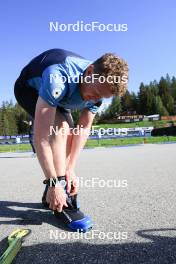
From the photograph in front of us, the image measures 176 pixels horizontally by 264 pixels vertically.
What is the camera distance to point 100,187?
18.3ft

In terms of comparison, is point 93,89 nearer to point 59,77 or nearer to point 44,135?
point 59,77

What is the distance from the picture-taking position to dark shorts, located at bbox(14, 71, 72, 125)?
3.77 meters

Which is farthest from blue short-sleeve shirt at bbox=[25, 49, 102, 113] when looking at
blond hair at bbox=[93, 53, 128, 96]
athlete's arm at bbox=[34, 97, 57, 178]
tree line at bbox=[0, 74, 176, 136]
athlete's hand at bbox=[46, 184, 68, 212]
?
tree line at bbox=[0, 74, 176, 136]

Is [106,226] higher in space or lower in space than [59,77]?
lower

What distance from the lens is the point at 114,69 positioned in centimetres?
274

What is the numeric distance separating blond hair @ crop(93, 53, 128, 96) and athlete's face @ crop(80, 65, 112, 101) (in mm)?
54

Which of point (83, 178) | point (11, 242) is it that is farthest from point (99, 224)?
point (83, 178)

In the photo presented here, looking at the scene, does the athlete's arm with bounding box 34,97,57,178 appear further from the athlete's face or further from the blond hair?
the blond hair

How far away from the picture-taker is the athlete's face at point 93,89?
278 centimetres

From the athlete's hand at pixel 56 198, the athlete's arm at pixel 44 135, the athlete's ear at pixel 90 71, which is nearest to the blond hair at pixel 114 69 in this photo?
the athlete's ear at pixel 90 71

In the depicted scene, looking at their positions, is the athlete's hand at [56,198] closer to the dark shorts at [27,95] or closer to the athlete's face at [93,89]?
the athlete's face at [93,89]

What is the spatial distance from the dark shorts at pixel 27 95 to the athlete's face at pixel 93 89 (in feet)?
2.28

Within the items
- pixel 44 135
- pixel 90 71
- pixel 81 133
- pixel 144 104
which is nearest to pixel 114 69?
pixel 90 71

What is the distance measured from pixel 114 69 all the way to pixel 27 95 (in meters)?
1.37
